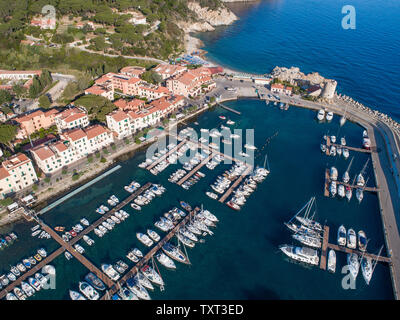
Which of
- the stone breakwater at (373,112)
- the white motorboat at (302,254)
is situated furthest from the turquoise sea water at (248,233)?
the stone breakwater at (373,112)

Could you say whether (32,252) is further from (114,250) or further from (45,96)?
(45,96)

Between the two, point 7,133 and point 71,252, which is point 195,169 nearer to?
point 71,252

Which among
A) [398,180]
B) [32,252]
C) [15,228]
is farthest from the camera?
[398,180]

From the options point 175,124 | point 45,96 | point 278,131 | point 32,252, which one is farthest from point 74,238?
point 278,131

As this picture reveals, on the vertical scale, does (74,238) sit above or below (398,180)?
below

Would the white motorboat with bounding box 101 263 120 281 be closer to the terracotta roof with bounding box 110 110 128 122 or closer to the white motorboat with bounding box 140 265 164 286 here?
the white motorboat with bounding box 140 265 164 286

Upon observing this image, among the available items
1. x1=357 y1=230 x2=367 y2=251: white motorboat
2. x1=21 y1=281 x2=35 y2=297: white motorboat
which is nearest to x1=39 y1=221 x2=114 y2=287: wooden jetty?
x1=21 y1=281 x2=35 y2=297: white motorboat
